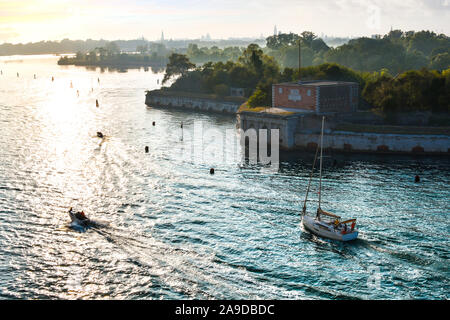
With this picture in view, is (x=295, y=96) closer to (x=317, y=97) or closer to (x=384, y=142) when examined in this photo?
(x=317, y=97)

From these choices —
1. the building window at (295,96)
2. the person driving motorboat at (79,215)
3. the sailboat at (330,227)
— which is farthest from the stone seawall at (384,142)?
the person driving motorboat at (79,215)

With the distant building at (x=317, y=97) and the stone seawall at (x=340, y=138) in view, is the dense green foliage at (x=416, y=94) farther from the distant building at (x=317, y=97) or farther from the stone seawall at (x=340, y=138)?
the stone seawall at (x=340, y=138)

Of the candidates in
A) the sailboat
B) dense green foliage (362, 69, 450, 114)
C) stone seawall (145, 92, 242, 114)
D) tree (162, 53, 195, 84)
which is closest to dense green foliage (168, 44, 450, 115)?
dense green foliage (362, 69, 450, 114)

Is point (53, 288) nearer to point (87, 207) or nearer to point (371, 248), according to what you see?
point (87, 207)

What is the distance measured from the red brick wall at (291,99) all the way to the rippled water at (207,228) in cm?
1902

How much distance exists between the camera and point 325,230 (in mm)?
51969

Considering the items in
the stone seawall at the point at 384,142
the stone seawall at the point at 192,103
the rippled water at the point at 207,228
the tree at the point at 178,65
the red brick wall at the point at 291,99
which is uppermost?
the tree at the point at 178,65

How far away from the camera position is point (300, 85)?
4156 inches

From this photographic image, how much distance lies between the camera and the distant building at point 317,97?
10256 centimetres

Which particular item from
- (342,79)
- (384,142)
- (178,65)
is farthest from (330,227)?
(178,65)

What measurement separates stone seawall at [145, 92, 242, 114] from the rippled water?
184ft

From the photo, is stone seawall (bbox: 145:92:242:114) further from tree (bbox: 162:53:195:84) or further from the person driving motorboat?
the person driving motorboat

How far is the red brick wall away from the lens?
102938 millimetres

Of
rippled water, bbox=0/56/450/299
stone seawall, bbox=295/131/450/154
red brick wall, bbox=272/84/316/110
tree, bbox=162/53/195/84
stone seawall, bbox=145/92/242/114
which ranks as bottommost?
rippled water, bbox=0/56/450/299
